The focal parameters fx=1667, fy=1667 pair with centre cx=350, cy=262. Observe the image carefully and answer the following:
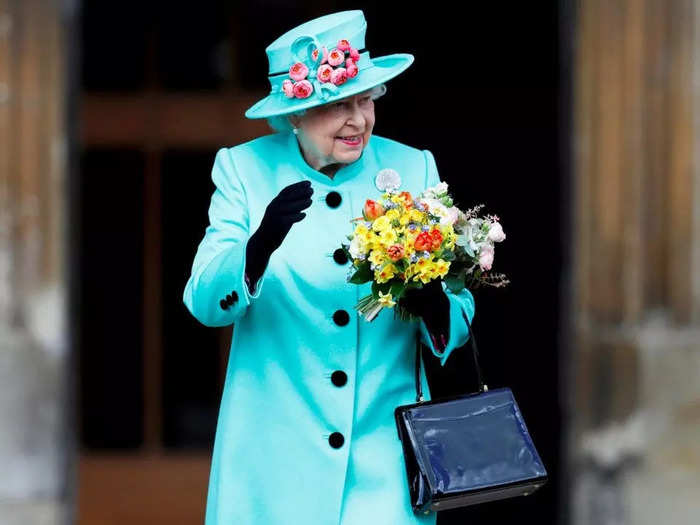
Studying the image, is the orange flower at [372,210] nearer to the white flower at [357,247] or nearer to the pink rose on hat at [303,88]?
the white flower at [357,247]

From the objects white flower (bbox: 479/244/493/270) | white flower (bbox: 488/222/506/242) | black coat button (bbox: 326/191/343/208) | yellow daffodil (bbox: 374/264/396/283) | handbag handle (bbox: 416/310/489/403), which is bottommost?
handbag handle (bbox: 416/310/489/403)

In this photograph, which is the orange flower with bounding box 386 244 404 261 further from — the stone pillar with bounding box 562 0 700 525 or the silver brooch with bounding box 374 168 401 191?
the stone pillar with bounding box 562 0 700 525

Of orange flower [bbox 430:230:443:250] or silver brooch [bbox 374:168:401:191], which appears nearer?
orange flower [bbox 430:230:443:250]

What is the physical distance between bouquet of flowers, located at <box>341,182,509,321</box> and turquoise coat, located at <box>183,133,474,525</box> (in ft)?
0.30

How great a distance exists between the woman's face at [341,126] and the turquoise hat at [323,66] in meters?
0.04

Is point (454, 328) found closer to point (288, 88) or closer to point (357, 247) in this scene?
point (357, 247)

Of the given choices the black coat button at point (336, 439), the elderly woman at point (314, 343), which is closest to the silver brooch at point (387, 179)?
the elderly woman at point (314, 343)

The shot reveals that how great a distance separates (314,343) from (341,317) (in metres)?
0.07

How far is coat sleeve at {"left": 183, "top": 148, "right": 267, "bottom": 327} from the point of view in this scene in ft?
10.2

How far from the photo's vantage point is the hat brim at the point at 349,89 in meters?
3.21

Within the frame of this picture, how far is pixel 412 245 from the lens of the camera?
310cm

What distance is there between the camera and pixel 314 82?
127 inches

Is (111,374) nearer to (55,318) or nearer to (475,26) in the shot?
(55,318)

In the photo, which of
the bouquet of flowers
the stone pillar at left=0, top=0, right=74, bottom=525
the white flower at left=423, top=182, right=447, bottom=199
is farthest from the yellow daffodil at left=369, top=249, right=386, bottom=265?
the stone pillar at left=0, top=0, right=74, bottom=525
